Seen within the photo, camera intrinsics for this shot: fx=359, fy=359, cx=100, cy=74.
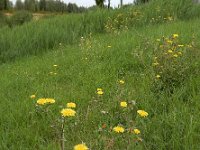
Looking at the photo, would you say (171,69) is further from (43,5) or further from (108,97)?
(43,5)

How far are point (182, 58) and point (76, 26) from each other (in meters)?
4.50

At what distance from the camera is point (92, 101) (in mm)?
3176

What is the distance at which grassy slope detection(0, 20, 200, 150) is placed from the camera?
272 centimetres

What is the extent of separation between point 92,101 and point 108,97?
391 mm

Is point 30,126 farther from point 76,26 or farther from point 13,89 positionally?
point 76,26

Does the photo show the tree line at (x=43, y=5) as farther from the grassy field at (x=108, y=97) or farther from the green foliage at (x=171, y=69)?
the green foliage at (x=171, y=69)

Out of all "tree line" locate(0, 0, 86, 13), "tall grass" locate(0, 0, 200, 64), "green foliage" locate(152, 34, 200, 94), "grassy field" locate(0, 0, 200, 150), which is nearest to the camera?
"grassy field" locate(0, 0, 200, 150)

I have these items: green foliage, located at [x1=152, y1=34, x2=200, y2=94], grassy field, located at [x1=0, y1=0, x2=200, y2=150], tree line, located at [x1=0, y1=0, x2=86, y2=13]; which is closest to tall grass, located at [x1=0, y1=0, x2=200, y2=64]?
grassy field, located at [x1=0, y1=0, x2=200, y2=150]

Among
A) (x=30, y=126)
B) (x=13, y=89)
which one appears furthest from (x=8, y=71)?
(x=30, y=126)

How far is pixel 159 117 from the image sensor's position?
2.99 meters

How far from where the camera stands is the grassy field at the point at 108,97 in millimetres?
2680

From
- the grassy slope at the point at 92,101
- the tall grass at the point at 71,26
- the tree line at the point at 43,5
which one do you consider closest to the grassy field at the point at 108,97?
the grassy slope at the point at 92,101

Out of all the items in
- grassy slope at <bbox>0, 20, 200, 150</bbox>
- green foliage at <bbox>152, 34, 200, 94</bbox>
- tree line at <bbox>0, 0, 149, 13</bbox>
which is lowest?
grassy slope at <bbox>0, 20, 200, 150</bbox>

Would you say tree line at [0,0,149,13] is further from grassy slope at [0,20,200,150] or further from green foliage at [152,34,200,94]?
green foliage at [152,34,200,94]
